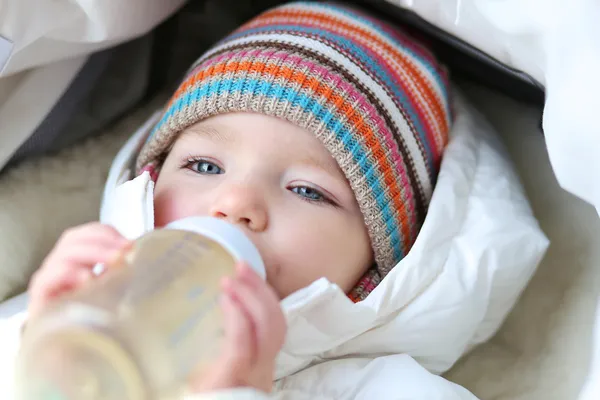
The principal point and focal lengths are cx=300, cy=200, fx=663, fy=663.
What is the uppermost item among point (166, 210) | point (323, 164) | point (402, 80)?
point (402, 80)

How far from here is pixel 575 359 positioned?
0.89 meters

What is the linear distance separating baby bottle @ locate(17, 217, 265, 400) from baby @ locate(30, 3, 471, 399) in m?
0.22

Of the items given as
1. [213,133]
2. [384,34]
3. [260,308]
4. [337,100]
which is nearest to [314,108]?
[337,100]

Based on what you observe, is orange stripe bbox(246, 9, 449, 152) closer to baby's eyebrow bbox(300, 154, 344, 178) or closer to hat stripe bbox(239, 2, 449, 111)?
hat stripe bbox(239, 2, 449, 111)

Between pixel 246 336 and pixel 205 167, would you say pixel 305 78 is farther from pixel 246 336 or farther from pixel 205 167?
pixel 246 336

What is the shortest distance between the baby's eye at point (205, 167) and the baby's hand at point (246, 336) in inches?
13.7

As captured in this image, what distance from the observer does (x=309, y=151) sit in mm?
869

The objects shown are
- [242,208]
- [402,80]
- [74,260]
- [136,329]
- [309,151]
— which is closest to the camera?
[136,329]

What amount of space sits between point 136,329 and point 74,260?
0.52ft

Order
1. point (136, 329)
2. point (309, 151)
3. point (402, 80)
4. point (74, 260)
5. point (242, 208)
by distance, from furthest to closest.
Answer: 1. point (402, 80)
2. point (309, 151)
3. point (242, 208)
4. point (74, 260)
5. point (136, 329)

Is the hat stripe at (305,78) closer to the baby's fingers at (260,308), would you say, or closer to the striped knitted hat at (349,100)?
the striped knitted hat at (349,100)

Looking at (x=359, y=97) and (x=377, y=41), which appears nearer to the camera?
(x=359, y=97)

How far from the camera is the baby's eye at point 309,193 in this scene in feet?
2.85

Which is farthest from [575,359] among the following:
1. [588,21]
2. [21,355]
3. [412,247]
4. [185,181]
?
[21,355]
